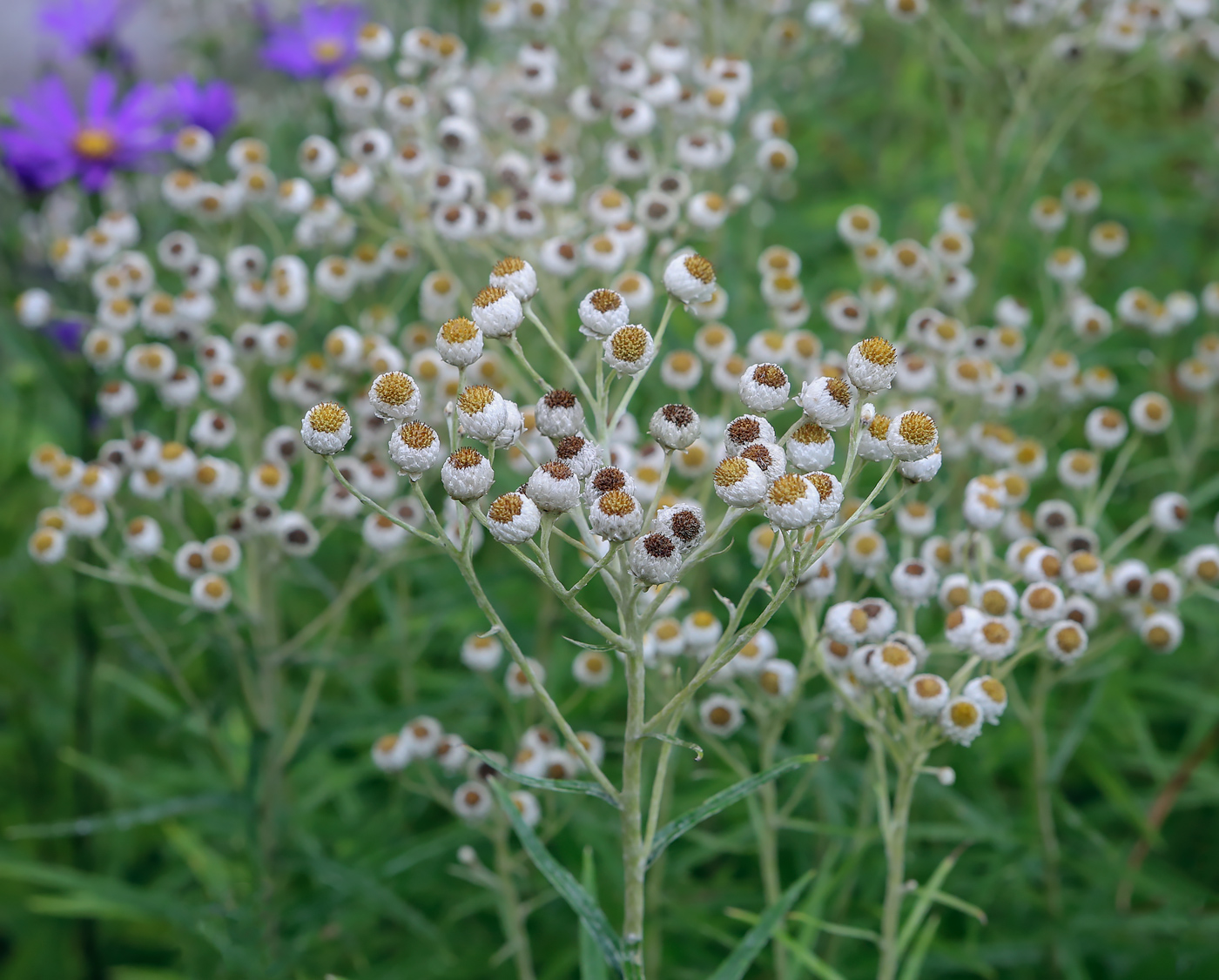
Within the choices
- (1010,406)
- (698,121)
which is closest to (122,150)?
(698,121)

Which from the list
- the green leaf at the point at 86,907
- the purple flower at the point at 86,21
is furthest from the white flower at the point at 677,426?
the purple flower at the point at 86,21

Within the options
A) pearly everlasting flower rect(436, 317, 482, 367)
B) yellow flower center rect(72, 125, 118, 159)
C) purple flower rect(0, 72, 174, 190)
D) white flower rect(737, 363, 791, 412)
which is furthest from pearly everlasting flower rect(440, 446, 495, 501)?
yellow flower center rect(72, 125, 118, 159)

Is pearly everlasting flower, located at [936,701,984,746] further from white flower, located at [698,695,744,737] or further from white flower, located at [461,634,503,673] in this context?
white flower, located at [461,634,503,673]

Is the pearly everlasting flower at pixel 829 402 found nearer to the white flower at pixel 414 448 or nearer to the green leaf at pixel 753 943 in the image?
the white flower at pixel 414 448

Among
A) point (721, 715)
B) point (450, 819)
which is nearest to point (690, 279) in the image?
point (721, 715)

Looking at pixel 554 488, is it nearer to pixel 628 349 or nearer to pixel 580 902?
pixel 628 349

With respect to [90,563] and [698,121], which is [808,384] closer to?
[698,121]
